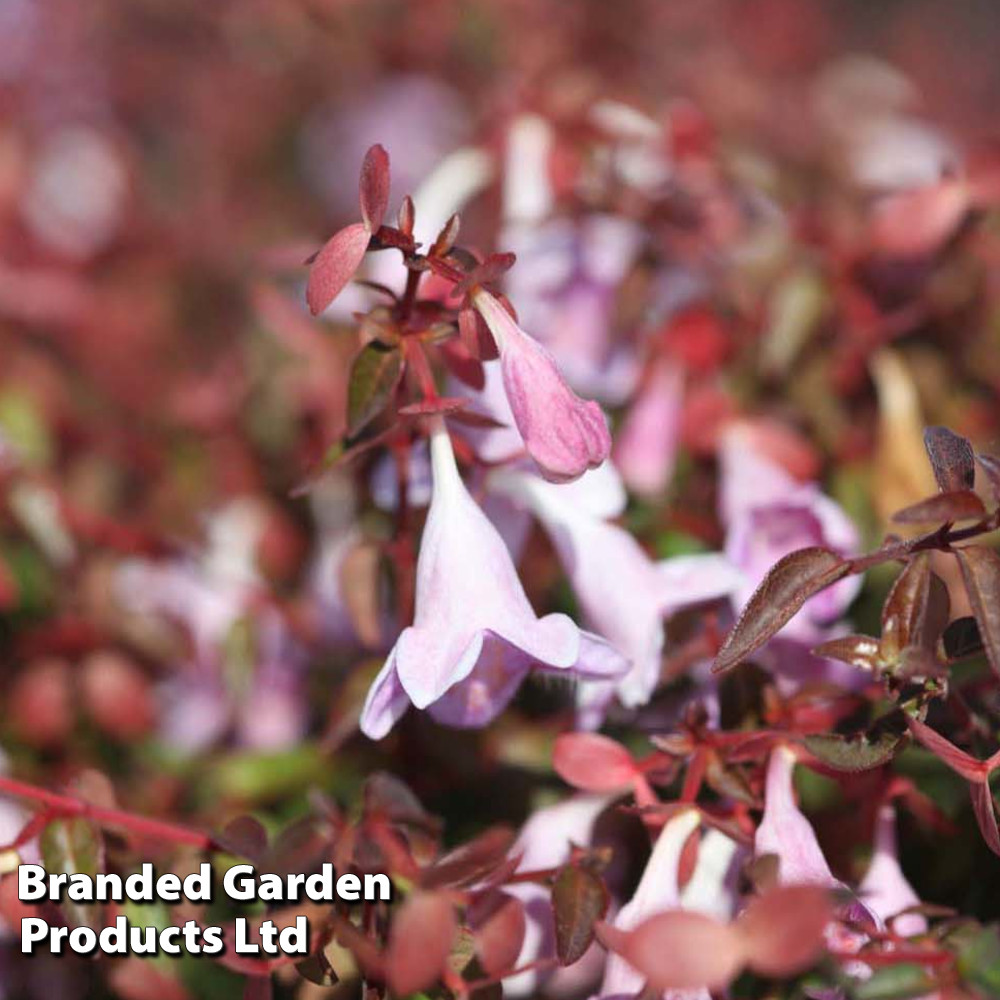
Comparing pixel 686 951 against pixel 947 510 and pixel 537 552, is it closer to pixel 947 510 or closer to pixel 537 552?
pixel 947 510

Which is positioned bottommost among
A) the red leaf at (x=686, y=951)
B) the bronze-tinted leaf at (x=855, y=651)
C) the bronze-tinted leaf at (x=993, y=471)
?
the red leaf at (x=686, y=951)

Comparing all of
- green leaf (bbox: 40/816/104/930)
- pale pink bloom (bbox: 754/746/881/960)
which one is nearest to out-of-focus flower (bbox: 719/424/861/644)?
pale pink bloom (bbox: 754/746/881/960)

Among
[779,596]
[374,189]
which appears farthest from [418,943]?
[374,189]

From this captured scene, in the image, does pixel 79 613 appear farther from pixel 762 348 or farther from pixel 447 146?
pixel 447 146

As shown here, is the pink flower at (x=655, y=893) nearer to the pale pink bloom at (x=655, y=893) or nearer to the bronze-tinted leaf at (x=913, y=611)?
the pale pink bloom at (x=655, y=893)

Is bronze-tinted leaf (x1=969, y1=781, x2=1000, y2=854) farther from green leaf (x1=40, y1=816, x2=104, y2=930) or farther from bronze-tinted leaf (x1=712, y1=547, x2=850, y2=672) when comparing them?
green leaf (x1=40, y1=816, x2=104, y2=930)

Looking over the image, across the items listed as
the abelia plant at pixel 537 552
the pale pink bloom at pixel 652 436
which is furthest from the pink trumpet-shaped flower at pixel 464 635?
the pale pink bloom at pixel 652 436
